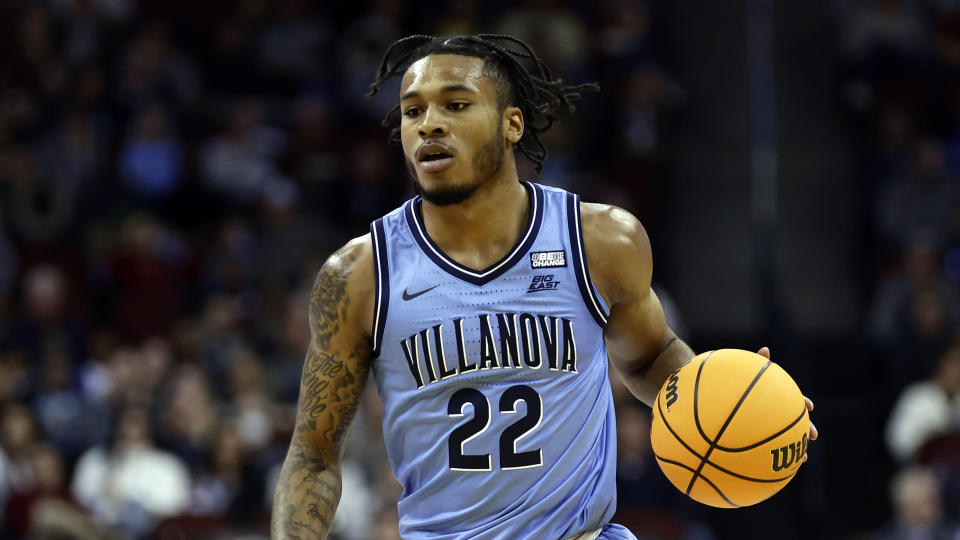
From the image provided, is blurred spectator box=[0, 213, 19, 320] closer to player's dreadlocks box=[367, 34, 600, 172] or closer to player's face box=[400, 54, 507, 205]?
player's dreadlocks box=[367, 34, 600, 172]

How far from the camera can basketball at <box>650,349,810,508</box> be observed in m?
3.93

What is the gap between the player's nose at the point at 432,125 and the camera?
3850 mm

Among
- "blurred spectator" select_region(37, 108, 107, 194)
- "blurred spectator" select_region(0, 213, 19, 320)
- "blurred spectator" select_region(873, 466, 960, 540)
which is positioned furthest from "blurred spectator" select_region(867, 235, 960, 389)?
"blurred spectator" select_region(0, 213, 19, 320)

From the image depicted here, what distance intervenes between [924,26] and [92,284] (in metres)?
8.21

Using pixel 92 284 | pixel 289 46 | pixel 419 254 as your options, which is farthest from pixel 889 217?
pixel 419 254

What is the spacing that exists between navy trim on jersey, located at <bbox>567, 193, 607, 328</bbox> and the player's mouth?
458 mm

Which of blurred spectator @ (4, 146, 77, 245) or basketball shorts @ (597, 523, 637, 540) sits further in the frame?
blurred spectator @ (4, 146, 77, 245)

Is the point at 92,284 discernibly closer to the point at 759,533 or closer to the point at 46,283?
the point at 46,283

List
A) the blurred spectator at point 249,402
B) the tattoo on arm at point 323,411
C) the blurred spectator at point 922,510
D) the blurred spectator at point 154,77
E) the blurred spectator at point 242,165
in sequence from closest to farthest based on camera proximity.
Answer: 1. the tattoo on arm at point 323,411
2. the blurred spectator at point 922,510
3. the blurred spectator at point 249,402
4. the blurred spectator at point 242,165
5. the blurred spectator at point 154,77

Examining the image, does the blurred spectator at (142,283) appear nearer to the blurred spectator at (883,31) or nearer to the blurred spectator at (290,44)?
the blurred spectator at (290,44)

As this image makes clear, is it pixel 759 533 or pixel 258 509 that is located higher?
pixel 258 509

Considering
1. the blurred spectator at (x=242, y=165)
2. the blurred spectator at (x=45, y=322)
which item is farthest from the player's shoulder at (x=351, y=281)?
the blurred spectator at (x=242, y=165)

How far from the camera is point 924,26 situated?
42.1ft

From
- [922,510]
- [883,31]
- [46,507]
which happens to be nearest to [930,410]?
[922,510]
